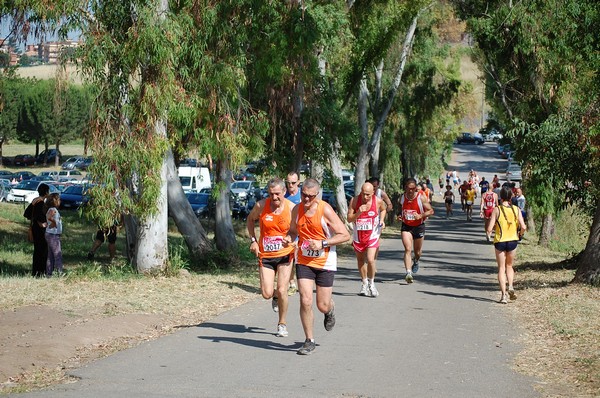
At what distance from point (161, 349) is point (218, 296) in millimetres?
4755

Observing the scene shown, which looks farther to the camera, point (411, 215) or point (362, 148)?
point (362, 148)

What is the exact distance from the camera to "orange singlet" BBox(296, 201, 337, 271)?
10.4 meters

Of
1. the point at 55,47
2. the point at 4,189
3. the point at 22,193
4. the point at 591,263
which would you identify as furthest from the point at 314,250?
the point at 4,189

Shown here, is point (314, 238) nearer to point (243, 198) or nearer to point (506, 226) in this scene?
point (506, 226)

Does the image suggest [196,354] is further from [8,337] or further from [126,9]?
[126,9]

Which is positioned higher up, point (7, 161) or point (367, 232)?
point (367, 232)

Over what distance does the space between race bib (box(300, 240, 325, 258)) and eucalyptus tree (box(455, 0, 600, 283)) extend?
795cm

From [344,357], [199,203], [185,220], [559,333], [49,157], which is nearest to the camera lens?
[344,357]

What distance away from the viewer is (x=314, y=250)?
10.3m

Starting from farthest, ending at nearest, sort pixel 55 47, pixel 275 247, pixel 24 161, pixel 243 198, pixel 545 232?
pixel 24 161 → pixel 243 198 → pixel 545 232 → pixel 55 47 → pixel 275 247

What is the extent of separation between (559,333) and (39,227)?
1128cm

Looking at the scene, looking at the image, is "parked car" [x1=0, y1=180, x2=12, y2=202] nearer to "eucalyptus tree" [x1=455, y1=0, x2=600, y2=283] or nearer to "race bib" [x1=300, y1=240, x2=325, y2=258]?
"eucalyptus tree" [x1=455, y1=0, x2=600, y2=283]

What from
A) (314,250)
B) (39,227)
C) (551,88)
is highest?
(551,88)

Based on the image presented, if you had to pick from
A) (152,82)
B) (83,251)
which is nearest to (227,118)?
(152,82)
